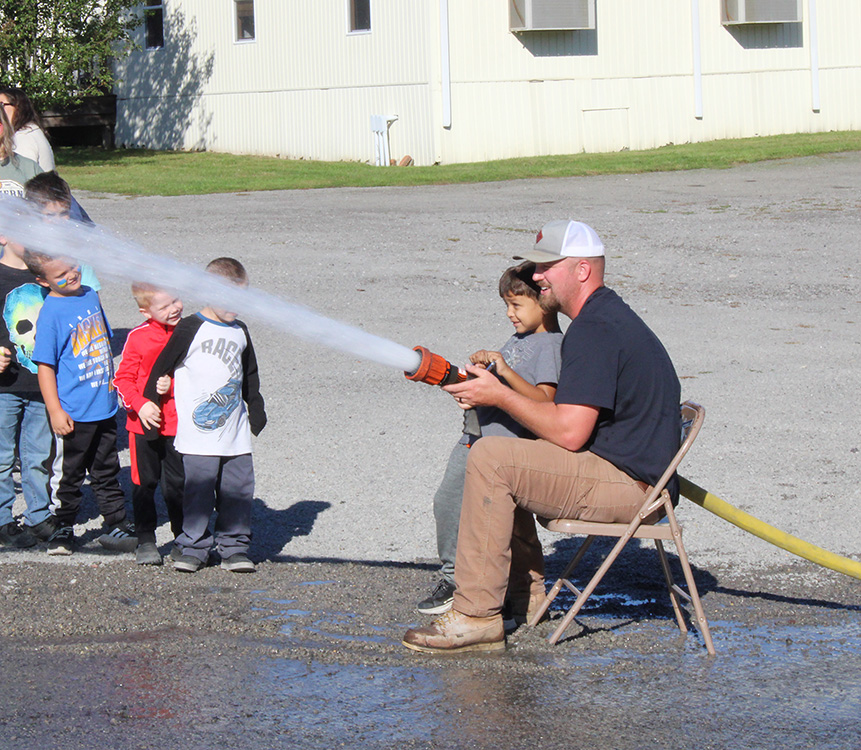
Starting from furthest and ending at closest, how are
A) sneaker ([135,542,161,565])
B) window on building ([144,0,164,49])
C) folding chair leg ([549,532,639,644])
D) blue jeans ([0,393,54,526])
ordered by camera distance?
window on building ([144,0,164,49]), blue jeans ([0,393,54,526]), sneaker ([135,542,161,565]), folding chair leg ([549,532,639,644])

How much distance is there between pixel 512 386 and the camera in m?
4.71

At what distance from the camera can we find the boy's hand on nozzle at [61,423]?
18.9 feet

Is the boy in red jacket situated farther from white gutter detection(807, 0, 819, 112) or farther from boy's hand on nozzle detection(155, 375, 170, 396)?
white gutter detection(807, 0, 819, 112)

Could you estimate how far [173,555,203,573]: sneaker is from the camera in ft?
18.1

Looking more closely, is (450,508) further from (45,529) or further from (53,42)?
(53,42)

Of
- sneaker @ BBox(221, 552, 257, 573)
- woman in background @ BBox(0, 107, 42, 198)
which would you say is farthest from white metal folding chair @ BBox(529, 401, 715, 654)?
woman in background @ BBox(0, 107, 42, 198)

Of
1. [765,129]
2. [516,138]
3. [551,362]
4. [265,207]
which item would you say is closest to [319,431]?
[551,362]

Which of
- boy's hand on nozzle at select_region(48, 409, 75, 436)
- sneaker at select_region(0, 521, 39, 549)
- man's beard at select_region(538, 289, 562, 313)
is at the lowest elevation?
sneaker at select_region(0, 521, 39, 549)

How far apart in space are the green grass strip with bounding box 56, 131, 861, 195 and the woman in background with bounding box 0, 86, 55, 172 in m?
12.7

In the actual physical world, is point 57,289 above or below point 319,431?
above

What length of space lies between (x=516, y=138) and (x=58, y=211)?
20811mm

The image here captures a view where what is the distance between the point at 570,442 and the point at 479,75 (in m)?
21.7

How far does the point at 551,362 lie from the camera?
4.88 m

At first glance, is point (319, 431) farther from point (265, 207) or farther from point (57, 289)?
point (265, 207)
